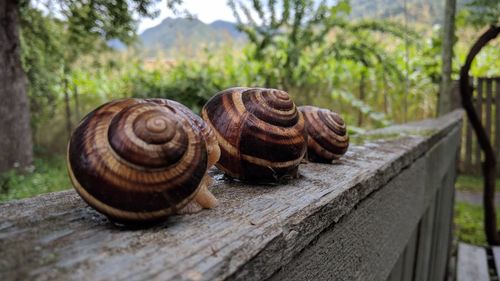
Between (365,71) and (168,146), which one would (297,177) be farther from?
(365,71)

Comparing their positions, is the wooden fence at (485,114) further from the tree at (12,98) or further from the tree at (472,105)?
the tree at (12,98)

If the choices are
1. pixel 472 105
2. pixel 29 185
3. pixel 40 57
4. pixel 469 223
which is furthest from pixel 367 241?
pixel 469 223

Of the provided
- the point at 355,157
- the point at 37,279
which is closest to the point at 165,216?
the point at 37,279

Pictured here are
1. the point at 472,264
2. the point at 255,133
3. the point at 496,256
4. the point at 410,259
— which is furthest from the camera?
the point at 496,256

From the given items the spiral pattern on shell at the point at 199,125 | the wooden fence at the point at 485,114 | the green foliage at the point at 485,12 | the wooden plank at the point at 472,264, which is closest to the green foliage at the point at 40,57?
the spiral pattern on shell at the point at 199,125

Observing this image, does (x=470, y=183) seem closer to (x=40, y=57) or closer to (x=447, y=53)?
(x=447, y=53)

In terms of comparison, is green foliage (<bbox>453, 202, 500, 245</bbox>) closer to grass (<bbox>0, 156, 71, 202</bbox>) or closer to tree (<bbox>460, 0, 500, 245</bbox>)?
tree (<bbox>460, 0, 500, 245</bbox>)
